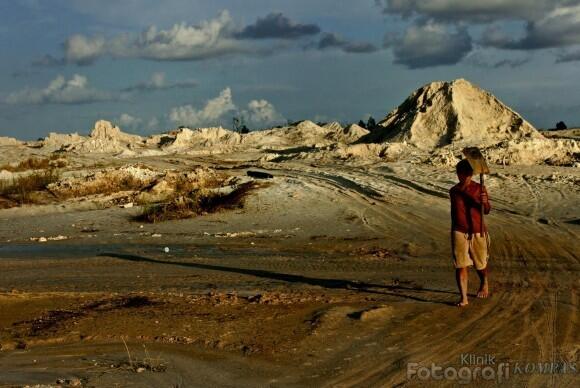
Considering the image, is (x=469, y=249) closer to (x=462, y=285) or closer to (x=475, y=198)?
(x=462, y=285)

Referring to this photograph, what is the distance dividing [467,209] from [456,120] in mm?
24629

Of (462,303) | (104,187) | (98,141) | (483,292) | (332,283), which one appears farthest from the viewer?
(98,141)

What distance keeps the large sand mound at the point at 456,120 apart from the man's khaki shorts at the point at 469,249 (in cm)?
2183

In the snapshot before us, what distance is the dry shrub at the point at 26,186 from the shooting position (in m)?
24.0

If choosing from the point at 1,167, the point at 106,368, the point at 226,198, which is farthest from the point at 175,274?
the point at 1,167

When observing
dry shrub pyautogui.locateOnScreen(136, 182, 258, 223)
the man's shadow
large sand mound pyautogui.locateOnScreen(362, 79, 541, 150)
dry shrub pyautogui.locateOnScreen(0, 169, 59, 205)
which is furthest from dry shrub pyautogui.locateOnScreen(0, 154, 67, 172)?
the man's shadow

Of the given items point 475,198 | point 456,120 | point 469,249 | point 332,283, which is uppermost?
point 456,120

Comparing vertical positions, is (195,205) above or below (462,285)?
below

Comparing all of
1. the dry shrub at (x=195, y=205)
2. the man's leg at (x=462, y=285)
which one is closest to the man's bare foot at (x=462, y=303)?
the man's leg at (x=462, y=285)

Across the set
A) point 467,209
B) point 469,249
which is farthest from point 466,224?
point 469,249

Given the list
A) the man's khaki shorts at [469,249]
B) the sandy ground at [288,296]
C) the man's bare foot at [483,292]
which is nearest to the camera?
the sandy ground at [288,296]

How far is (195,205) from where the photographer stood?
19438 millimetres

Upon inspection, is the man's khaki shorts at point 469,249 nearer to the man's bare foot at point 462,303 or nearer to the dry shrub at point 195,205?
the man's bare foot at point 462,303

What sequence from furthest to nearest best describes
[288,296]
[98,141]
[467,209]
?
1. [98,141]
2. [288,296]
3. [467,209]
